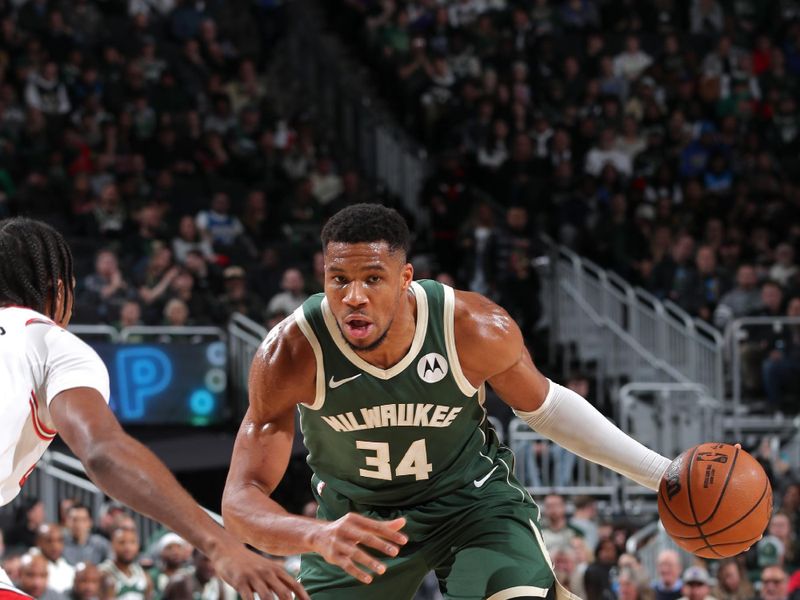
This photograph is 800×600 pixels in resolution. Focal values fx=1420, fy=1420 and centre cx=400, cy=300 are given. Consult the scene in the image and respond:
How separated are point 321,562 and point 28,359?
205 cm

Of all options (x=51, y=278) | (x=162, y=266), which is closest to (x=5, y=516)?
(x=162, y=266)

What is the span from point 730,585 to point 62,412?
8303 mm

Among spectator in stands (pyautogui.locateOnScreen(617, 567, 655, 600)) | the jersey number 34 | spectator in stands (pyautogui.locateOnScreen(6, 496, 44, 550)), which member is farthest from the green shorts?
spectator in stands (pyautogui.locateOnScreen(6, 496, 44, 550))

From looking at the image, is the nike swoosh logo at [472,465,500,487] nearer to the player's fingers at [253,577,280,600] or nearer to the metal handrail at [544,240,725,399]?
the player's fingers at [253,577,280,600]

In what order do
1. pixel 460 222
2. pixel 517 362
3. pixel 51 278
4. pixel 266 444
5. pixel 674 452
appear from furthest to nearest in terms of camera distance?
1. pixel 460 222
2. pixel 674 452
3. pixel 517 362
4. pixel 266 444
5. pixel 51 278

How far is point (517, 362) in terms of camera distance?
17.3 ft

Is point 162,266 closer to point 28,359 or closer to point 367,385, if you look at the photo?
point 367,385

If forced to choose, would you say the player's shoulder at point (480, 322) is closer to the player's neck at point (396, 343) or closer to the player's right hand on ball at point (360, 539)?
the player's neck at point (396, 343)

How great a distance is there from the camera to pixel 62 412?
3215 mm

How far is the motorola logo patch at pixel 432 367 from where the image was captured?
509 cm

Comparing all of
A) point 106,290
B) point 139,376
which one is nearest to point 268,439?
point 139,376

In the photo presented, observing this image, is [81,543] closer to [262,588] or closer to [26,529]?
[26,529]

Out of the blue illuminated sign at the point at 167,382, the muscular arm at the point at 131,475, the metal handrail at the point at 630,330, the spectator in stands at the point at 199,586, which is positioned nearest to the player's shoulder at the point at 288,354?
the muscular arm at the point at 131,475

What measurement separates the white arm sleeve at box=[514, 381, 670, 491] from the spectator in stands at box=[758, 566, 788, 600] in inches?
213
